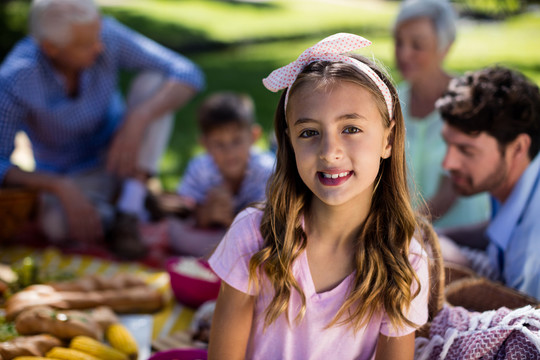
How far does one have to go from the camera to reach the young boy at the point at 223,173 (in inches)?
148

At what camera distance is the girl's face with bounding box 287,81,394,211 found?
6.07 ft

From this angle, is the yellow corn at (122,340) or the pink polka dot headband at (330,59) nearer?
the pink polka dot headband at (330,59)

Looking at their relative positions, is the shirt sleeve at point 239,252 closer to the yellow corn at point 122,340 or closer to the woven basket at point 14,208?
the yellow corn at point 122,340

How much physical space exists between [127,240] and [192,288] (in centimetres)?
86

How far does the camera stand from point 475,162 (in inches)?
110

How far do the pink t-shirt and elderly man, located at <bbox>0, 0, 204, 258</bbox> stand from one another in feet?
6.19

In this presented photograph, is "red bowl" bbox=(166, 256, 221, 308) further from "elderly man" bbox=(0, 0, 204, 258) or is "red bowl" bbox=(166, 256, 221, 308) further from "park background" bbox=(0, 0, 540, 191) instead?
"park background" bbox=(0, 0, 540, 191)

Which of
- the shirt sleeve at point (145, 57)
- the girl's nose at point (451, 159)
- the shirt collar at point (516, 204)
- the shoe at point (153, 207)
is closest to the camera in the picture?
the shirt collar at point (516, 204)

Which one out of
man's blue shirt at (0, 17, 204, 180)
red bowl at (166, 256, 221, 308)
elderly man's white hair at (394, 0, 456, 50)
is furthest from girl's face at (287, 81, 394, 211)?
man's blue shirt at (0, 17, 204, 180)

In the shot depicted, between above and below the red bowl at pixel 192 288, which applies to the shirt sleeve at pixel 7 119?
above

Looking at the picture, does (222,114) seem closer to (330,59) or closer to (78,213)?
(78,213)

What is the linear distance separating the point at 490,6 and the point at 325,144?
53.5 ft

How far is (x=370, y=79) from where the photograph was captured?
1893mm

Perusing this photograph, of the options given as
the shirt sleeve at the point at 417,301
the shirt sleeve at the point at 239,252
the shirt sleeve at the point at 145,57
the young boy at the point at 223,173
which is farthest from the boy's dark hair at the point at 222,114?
the shirt sleeve at the point at 417,301
